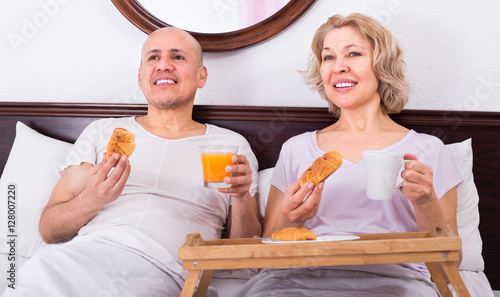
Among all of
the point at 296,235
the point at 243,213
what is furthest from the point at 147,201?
the point at 296,235

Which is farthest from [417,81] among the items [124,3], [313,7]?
[124,3]

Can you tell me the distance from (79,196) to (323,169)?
804 millimetres

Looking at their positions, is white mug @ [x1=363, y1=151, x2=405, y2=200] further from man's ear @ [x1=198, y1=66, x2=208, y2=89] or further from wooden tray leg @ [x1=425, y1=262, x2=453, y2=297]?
man's ear @ [x1=198, y1=66, x2=208, y2=89]

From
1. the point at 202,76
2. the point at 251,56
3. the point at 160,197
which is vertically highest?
the point at 251,56

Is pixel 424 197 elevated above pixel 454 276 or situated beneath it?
elevated above

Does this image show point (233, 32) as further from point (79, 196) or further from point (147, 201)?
point (79, 196)

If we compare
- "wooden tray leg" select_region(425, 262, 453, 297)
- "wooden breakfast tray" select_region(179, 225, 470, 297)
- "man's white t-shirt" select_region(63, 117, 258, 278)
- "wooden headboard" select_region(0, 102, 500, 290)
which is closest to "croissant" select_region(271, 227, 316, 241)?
"wooden breakfast tray" select_region(179, 225, 470, 297)

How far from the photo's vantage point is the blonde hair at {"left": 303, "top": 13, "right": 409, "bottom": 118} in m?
1.55

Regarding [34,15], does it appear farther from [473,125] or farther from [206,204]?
[473,125]

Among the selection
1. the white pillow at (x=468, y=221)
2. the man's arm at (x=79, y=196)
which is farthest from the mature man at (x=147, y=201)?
the white pillow at (x=468, y=221)

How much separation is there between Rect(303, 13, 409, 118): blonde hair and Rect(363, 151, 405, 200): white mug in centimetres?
50

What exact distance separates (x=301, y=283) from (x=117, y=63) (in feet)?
4.36

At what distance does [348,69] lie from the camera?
153 centimetres

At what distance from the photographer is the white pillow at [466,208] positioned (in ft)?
5.26
